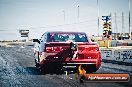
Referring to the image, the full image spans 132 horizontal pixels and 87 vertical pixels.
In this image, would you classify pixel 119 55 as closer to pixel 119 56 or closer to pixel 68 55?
pixel 119 56

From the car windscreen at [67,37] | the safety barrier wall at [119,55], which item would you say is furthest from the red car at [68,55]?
the safety barrier wall at [119,55]

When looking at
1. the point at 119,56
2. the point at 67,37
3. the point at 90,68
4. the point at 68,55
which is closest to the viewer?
the point at 68,55

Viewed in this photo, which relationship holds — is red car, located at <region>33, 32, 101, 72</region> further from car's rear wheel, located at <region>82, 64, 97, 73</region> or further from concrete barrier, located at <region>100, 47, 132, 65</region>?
concrete barrier, located at <region>100, 47, 132, 65</region>

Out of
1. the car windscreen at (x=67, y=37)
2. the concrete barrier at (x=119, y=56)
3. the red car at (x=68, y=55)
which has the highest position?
the car windscreen at (x=67, y=37)

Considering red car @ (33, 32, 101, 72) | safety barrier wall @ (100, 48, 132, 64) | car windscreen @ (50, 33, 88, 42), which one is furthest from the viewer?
safety barrier wall @ (100, 48, 132, 64)

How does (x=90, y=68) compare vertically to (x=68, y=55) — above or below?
below

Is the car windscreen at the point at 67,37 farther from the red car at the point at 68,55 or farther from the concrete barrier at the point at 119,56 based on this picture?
the concrete barrier at the point at 119,56

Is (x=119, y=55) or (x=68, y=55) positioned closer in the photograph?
(x=68, y=55)

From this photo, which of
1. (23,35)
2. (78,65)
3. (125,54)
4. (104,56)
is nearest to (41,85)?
(78,65)

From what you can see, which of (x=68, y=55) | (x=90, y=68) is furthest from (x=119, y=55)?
(x=68, y=55)

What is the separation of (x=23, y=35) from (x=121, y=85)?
10958 centimetres

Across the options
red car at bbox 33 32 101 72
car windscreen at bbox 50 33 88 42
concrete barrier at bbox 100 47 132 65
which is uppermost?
car windscreen at bbox 50 33 88 42

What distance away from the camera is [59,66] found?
959 centimetres

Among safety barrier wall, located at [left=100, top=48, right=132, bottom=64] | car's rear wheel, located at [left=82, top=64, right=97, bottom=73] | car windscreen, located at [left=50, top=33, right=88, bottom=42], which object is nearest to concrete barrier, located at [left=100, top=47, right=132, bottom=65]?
safety barrier wall, located at [left=100, top=48, right=132, bottom=64]
